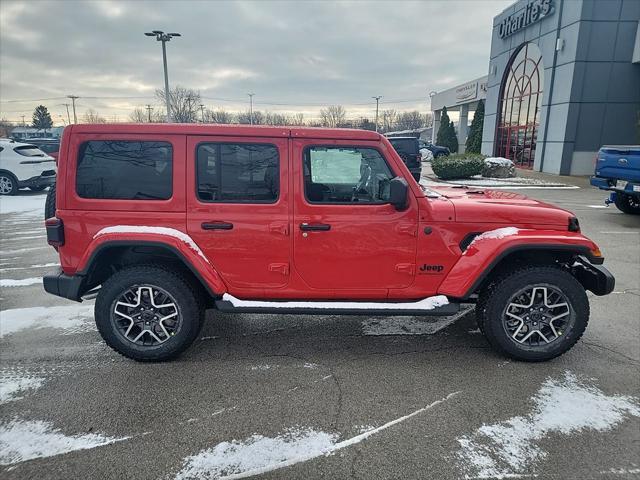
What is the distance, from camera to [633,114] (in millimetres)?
18953

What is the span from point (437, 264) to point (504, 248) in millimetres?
509

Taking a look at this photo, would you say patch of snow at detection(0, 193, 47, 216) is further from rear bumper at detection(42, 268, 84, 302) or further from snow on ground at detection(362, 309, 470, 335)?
snow on ground at detection(362, 309, 470, 335)

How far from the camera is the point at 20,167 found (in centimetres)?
1293

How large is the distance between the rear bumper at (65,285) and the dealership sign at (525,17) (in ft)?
77.8

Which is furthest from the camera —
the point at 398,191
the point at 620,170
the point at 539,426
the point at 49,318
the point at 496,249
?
the point at 620,170

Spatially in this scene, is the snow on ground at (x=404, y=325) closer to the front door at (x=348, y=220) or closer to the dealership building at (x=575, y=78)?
the front door at (x=348, y=220)

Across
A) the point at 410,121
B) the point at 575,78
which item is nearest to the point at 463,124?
the point at 575,78

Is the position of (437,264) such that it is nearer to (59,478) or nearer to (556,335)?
(556,335)

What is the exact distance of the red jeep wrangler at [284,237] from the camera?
10.7 ft

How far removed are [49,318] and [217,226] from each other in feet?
7.76

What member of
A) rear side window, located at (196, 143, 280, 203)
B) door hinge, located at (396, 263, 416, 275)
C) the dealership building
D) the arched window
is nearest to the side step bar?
door hinge, located at (396, 263, 416, 275)

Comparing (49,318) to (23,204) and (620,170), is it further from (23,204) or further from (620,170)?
(620,170)

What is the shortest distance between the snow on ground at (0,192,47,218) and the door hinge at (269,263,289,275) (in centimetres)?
911

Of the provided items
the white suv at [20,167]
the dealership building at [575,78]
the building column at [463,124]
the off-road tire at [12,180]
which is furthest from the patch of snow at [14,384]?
the building column at [463,124]
